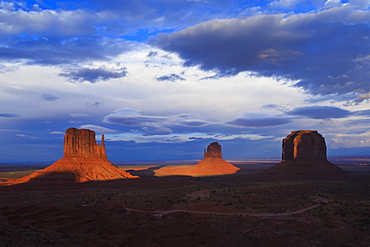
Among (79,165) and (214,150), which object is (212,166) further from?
(79,165)

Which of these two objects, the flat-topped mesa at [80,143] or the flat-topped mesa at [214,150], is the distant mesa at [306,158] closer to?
the flat-topped mesa at [80,143]

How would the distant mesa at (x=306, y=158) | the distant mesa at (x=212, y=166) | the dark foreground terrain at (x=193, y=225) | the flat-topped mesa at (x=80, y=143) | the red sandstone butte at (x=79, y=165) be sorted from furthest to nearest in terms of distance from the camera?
1. the distant mesa at (x=212, y=166)
2. the distant mesa at (x=306, y=158)
3. the flat-topped mesa at (x=80, y=143)
4. the red sandstone butte at (x=79, y=165)
5. the dark foreground terrain at (x=193, y=225)

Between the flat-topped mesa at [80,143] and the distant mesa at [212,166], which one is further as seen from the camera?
the distant mesa at [212,166]

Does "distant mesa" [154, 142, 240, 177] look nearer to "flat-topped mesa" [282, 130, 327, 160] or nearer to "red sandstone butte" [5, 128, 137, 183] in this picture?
"flat-topped mesa" [282, 130, 327, 160]

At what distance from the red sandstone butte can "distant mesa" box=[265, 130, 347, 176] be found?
5126 centimetres

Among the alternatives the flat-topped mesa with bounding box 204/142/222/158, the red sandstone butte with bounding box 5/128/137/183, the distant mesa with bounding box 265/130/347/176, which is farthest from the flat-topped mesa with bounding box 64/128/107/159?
the flat-topped mesa with bounding box 204/142/222/158

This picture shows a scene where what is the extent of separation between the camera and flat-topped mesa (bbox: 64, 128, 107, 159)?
8469cm

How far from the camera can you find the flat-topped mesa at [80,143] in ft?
278

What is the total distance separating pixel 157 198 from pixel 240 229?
21.1 meters

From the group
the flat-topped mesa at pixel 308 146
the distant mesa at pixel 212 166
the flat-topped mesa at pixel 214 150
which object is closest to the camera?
the flat-topped mesa at pixel 308 146

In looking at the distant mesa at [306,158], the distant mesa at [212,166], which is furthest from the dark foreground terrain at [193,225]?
the distant mesa at [212,166]

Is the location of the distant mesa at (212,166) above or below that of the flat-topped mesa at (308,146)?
below

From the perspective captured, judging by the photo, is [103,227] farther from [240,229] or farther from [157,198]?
[157,198]

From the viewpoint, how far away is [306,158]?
9656 cm
